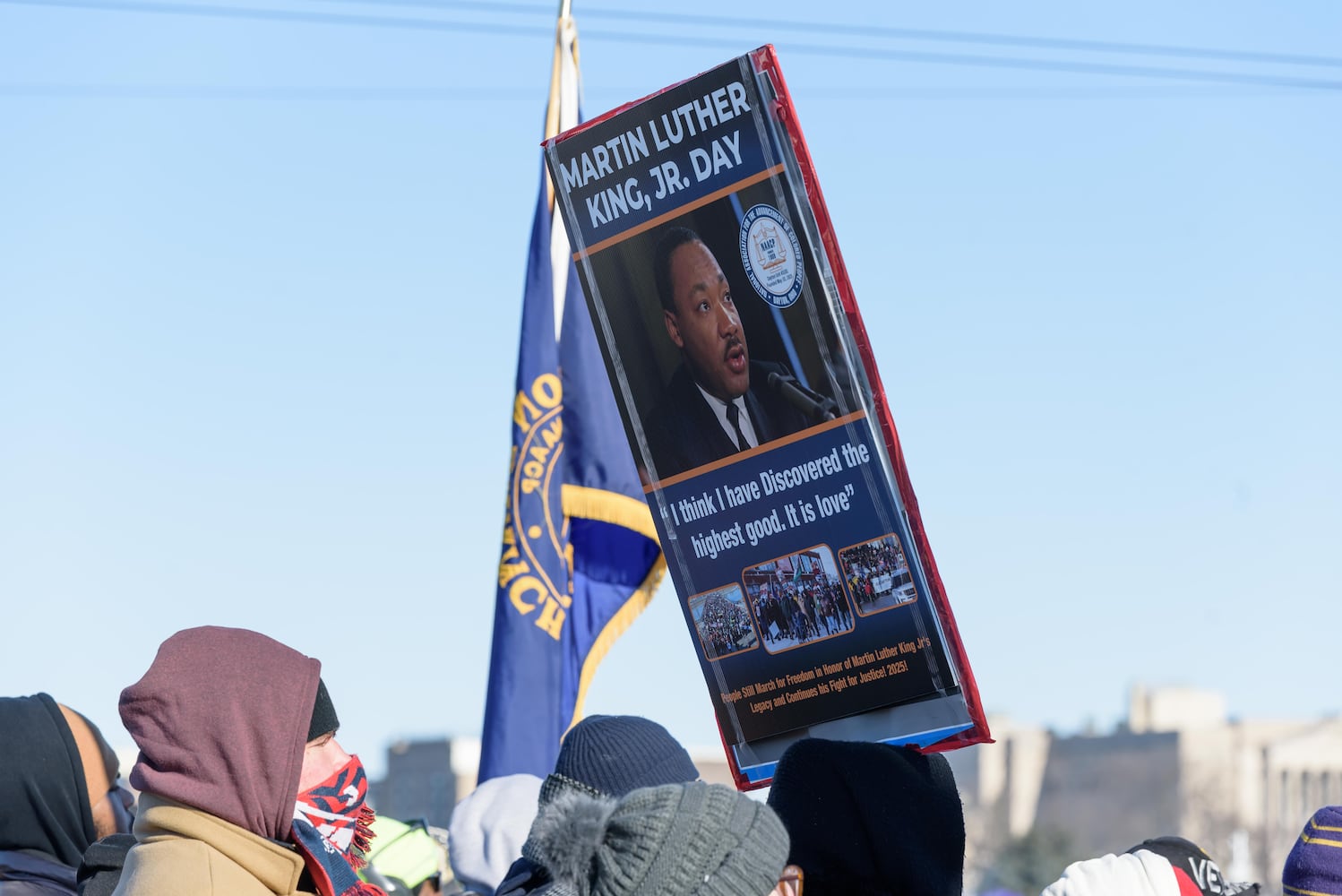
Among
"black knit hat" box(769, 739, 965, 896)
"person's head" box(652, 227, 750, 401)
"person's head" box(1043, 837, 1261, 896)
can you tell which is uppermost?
"person's head" box(652, 227, 750, 401)

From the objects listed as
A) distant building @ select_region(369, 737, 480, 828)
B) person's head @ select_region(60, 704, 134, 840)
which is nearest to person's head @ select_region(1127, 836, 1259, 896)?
person's head @ select_region(60, 704, 134, 840)

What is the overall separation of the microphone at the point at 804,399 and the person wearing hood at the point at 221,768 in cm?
98

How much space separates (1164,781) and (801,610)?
6407cm

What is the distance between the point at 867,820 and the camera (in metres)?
2.88

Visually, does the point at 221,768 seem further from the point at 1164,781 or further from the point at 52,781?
the point at 1164,781

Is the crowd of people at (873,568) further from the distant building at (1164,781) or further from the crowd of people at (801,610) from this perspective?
the distant building at (1164,781)

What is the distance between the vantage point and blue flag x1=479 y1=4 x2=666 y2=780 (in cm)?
595

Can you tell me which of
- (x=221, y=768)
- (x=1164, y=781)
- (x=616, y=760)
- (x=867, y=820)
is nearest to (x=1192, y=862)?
(x=867, y=820)

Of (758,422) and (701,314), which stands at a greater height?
(701,314)

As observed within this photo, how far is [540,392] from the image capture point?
245 inches

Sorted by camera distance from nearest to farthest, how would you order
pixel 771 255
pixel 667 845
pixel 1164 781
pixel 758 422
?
pixel 667 845 → pixel 771 255 → pixel 758 422 → pixel 1164 781

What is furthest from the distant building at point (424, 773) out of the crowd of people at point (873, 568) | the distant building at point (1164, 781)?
the crowd of people at point (873, 568)

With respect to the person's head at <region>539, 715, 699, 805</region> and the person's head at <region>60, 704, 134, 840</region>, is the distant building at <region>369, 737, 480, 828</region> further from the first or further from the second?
the person's head at <region>539, 715, 699, 805</region>

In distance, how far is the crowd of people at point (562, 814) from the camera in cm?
232
